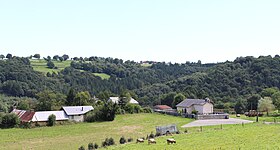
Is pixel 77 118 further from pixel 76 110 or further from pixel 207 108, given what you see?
pixel 207 108

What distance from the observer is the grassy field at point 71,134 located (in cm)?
3909

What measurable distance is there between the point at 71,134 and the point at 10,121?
14.8 meters

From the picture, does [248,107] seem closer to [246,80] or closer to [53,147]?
[246,80]

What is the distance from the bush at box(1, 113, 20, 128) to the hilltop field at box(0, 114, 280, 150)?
3324mm

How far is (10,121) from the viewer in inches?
2205

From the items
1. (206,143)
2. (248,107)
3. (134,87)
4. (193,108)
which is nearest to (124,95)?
(193,108)

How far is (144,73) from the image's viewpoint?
180 metres

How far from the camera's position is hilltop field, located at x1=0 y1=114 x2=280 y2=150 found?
29.9 m

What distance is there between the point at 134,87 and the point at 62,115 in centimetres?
8857

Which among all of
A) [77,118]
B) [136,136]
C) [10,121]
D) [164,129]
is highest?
[164,129]

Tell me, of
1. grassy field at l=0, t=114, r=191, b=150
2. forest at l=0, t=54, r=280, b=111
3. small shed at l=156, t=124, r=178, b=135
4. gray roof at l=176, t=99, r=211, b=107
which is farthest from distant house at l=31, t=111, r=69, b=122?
gray roof at l=176, t=99, r=211, b=107

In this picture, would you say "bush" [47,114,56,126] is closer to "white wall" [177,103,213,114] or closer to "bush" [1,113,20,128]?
"bush" [1,113,20,128]

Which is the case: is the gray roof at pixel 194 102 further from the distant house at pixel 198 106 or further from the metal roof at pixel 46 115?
the metal roof at pixel 46 115

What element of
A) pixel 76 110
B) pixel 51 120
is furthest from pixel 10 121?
pixel 76 110
